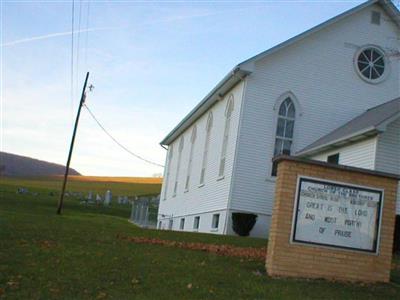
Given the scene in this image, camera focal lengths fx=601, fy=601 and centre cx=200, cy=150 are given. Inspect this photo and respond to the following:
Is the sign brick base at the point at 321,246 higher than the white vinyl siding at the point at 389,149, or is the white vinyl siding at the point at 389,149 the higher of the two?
the white vinyl siding at the point at 389,149

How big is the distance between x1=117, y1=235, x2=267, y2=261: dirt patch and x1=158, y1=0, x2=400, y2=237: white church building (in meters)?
8.22

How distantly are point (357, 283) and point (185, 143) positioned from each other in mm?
26687

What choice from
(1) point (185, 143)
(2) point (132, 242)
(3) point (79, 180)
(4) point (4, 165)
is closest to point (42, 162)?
(4) point (4, 165)

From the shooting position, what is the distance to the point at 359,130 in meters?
19.8

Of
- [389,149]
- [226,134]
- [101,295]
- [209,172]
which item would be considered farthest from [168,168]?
[101,295]

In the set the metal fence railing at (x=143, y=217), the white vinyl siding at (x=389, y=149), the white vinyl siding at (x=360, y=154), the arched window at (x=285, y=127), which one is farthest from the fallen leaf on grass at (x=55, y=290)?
the metal fence railing at (x=143, y=217)

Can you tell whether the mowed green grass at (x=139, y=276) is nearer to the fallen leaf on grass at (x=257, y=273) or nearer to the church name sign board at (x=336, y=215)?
the fallen leaf on grass at (x=257, y=273)

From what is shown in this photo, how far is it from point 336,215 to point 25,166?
118 meters

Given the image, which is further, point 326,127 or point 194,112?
point 194,112

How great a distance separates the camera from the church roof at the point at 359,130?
18.8 metres

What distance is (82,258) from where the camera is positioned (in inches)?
433

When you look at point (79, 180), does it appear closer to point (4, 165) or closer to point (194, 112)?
point (4, 165)

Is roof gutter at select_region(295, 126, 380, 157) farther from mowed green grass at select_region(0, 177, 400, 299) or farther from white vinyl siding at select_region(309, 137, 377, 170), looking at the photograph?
mowed green grass at select_region(0, 177, 400, 299)

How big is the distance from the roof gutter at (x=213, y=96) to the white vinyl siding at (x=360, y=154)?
5.10 m
